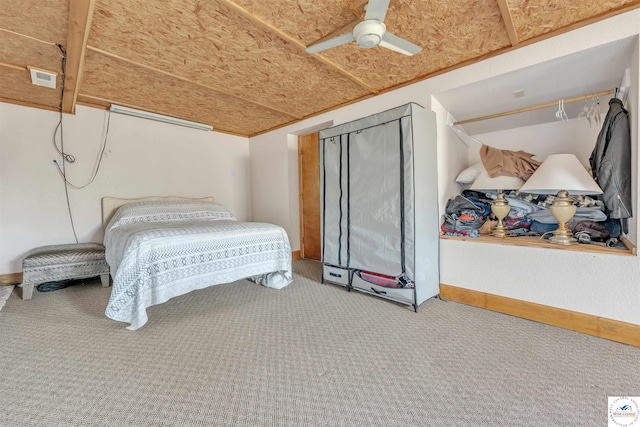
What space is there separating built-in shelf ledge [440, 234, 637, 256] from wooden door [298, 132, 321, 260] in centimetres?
208

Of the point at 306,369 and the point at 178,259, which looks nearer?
the point at 306,369

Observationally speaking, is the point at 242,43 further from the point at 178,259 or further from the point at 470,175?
the point at 470,175

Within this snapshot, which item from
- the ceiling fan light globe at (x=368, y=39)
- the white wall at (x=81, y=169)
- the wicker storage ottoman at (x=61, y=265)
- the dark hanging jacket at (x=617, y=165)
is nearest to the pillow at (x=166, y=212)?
the wicker storage ottoman at (x=61, y=265)

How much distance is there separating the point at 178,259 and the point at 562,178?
309cm

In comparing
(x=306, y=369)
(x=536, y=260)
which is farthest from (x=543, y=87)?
(x=306, y=369)

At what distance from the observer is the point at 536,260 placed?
204 cm

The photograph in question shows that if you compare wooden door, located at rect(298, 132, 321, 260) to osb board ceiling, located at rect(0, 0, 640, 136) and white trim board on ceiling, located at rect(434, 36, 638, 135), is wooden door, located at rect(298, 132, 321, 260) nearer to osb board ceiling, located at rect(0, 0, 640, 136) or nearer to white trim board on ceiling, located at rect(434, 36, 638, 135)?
osb board ceiling, located at rect(0, 0, 640, 136)

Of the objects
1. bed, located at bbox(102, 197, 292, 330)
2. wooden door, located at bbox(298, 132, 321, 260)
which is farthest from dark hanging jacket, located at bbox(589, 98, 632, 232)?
wooden door, located at bbox(298, 132, 321, 260)

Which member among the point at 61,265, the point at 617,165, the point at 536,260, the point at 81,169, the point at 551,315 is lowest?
the point at 551,315

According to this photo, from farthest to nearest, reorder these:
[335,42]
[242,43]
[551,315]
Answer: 1. [242,43]
2. [551,315]
3. [335,42]

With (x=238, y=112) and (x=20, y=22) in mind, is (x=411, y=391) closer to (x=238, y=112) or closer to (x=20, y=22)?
(x=20, y=22)

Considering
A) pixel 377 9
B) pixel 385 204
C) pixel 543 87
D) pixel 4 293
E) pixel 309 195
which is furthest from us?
pixel 309 195

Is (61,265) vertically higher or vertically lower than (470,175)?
lower

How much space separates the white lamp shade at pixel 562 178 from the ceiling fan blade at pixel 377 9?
177cm
